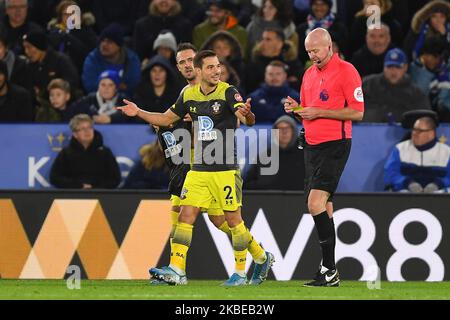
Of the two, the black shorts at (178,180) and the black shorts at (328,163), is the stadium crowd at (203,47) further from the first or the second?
the black shorts at (328,163)

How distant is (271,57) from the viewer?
16.4m

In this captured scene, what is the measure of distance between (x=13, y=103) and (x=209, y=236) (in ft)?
12.6

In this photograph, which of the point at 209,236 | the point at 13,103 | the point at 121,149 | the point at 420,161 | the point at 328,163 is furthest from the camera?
the point at 13,103

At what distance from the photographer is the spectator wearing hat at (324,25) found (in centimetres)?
1678

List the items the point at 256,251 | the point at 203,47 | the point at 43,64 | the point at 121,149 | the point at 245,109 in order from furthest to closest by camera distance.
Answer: the point at 43,64 < the point at 203,47 < the point at 121,149 < the point at 256,251 < the point at 245,109

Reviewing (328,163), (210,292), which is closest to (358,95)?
(328,163)

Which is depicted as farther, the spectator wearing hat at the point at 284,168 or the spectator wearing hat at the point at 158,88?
the spectator wearing hat at the point at 158,88

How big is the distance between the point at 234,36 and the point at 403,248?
4.52 metres

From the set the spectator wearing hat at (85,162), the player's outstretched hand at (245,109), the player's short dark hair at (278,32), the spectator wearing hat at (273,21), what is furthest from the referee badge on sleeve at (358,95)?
the spectator wearing hat at (273,21)

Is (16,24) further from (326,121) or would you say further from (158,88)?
(326,121)

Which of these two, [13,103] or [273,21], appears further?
[273,21]

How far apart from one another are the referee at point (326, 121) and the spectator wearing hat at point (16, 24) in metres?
6.93
